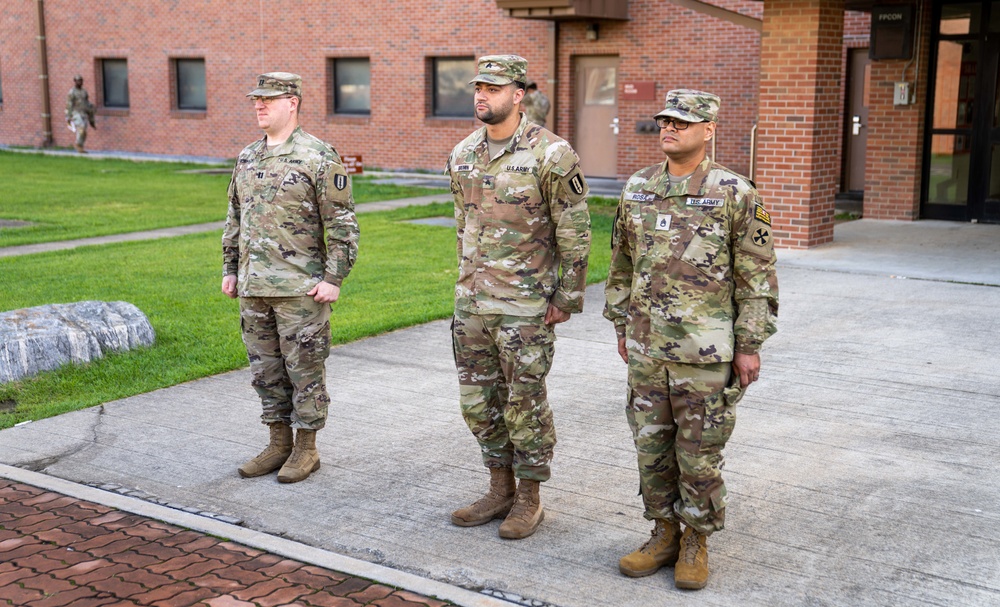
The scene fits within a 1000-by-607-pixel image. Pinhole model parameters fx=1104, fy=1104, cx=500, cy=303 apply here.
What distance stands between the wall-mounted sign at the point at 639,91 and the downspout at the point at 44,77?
661 inches

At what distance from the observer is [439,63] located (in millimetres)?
23266

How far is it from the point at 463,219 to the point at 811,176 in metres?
8.32

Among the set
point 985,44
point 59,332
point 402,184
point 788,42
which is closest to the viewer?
point 59,332

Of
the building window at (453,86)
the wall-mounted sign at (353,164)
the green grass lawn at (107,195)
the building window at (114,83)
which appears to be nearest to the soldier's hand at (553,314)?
the green grass lawn at (107,195)

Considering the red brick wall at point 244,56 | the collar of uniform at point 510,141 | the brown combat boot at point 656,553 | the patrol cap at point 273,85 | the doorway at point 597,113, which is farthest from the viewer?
the red brick wall at point 244,56

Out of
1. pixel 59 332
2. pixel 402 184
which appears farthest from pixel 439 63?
pixel 59 332

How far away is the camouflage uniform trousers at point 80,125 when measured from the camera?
27547 millimetres

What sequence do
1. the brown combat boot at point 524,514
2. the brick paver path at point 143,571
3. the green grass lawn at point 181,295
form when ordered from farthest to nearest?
the green grass lawn at point 181,295, the brown combat boot at point 524,514, the brick paver path at point 143,571

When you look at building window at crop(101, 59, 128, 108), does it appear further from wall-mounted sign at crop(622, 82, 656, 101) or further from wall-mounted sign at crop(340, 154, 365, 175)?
wall-mounted sign at crop(622, 82, 656, 101)

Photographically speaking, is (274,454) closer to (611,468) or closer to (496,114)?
(611,468)

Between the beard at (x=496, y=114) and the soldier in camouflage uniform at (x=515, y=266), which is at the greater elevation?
the beard at (x=496, y=114)

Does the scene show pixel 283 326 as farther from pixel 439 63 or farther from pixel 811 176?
pixel 439 63

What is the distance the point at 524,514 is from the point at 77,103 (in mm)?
25738

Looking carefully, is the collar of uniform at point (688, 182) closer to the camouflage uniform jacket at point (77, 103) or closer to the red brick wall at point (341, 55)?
the red brick wall at point (341, 55)
